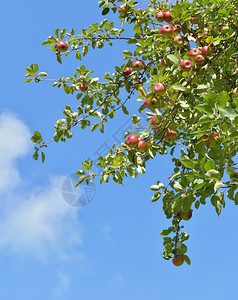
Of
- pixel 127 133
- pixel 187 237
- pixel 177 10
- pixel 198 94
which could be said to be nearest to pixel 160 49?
pixel 177 10

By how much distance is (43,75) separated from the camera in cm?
409

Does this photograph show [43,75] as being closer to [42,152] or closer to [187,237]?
[42,152]

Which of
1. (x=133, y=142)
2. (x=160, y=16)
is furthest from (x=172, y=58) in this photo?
(x=160, y=16)

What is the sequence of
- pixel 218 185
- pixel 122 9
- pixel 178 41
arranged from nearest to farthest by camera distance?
1. pixel 218 185
2. pixel 178 41
3. pixel 122 9

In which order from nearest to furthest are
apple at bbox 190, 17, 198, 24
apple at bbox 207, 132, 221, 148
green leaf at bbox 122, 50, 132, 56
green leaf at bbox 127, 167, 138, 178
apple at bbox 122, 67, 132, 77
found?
apple at bbox 207, 132, 221, 148 → green leaf at bbox 127, 167, 138, 178 → apple at bbox 190, 17, 198, 24 → green leaf at bbox 122, 50, 132, 56 → apple at bbox 122, 67, 132, 77

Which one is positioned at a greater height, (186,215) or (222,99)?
(186,215)

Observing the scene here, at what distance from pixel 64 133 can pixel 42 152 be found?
1.10 feet

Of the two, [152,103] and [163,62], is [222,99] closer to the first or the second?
[152,103]

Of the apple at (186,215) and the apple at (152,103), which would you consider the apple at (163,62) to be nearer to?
the apple at (152,103)

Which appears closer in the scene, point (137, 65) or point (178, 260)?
point (178, 260)

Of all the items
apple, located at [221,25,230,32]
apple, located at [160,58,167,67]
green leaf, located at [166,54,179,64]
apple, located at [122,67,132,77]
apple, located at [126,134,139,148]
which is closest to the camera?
green leaf, located at [166,54,179,64]

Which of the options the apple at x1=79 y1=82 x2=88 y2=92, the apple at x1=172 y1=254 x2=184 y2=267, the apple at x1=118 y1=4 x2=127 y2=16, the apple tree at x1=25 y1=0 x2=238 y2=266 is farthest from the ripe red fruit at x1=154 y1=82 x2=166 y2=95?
the apple at x1=172 y1=254 x2=184 y2=267

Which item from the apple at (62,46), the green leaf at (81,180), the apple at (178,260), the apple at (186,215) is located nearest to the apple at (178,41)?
the apple at (62,46)

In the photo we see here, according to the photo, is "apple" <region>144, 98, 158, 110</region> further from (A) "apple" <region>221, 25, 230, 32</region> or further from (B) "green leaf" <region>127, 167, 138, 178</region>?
(A) "apple" <region>221, 25, 230, 32</region>
